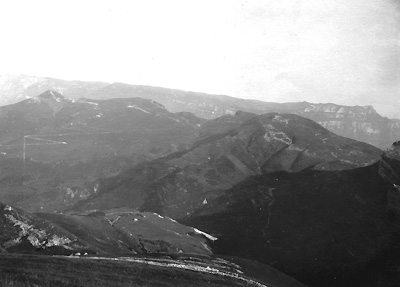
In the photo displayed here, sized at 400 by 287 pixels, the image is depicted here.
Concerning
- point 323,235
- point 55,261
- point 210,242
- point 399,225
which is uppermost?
point 55,261

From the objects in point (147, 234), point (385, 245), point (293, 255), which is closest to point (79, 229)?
point (147, 234)

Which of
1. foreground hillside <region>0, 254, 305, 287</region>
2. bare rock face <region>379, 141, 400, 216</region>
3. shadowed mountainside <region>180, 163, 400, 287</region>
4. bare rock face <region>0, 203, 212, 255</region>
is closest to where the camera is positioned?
foreground hillside <region>0, 254, 305, 287</region>

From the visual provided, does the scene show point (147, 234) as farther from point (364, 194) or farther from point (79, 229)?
point (364, 194)

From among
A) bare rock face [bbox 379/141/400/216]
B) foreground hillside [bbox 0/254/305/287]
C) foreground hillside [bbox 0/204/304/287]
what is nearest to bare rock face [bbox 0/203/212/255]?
foreground hillside [bbox 0/204/304/287]

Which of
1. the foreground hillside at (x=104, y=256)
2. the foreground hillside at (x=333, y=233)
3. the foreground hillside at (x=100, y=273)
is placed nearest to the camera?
the foreground hillside at (x=100, y=273)

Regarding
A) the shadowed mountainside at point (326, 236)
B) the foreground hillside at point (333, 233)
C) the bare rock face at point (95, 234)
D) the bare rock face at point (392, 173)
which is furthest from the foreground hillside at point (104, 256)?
the bare rock face at point (392, 173)

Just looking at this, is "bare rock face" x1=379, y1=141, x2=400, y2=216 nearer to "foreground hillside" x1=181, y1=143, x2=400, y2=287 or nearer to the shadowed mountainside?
"foreground hillside" x1=181, y1=143, x2=400, y2=287

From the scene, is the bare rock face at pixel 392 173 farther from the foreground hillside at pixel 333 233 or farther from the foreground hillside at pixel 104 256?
the foreground hillside at pixel 104 256

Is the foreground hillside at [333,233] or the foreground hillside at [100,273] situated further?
the foreground hillside at [333,233]
